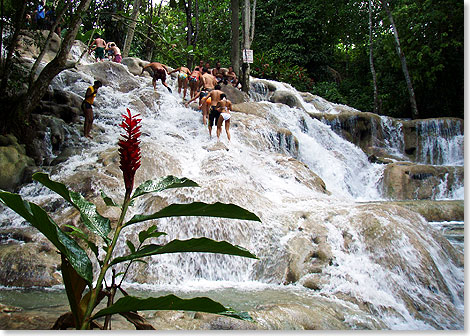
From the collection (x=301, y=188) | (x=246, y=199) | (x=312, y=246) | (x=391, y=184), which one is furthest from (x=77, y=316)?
(x=391, y=184)

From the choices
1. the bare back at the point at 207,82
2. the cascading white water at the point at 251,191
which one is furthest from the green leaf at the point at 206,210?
the bare back at the point at 207,82

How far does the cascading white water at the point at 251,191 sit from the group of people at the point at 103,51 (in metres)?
0.95

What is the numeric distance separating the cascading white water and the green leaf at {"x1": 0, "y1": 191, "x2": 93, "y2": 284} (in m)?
2.20

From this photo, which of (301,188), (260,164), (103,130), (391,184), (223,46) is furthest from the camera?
(223,46)

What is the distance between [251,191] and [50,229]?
3.48 metres

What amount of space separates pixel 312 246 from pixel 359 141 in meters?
5.98

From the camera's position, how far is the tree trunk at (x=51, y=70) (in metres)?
4.43

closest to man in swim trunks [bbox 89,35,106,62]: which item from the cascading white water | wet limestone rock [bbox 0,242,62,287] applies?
the cascading white water

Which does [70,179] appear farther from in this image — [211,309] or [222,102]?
[211,309]

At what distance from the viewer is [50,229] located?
29.9 inches

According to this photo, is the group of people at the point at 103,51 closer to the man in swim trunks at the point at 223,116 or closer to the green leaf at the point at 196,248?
the man in swim trunks at the point at 223,116

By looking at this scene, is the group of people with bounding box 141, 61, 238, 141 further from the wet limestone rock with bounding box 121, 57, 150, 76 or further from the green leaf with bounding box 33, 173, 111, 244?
the green leaf with bounding box 33, 173, 111, 244

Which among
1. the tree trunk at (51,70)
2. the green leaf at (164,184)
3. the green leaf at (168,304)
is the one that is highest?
the tree trunk at (51,70)

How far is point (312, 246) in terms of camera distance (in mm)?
3373
